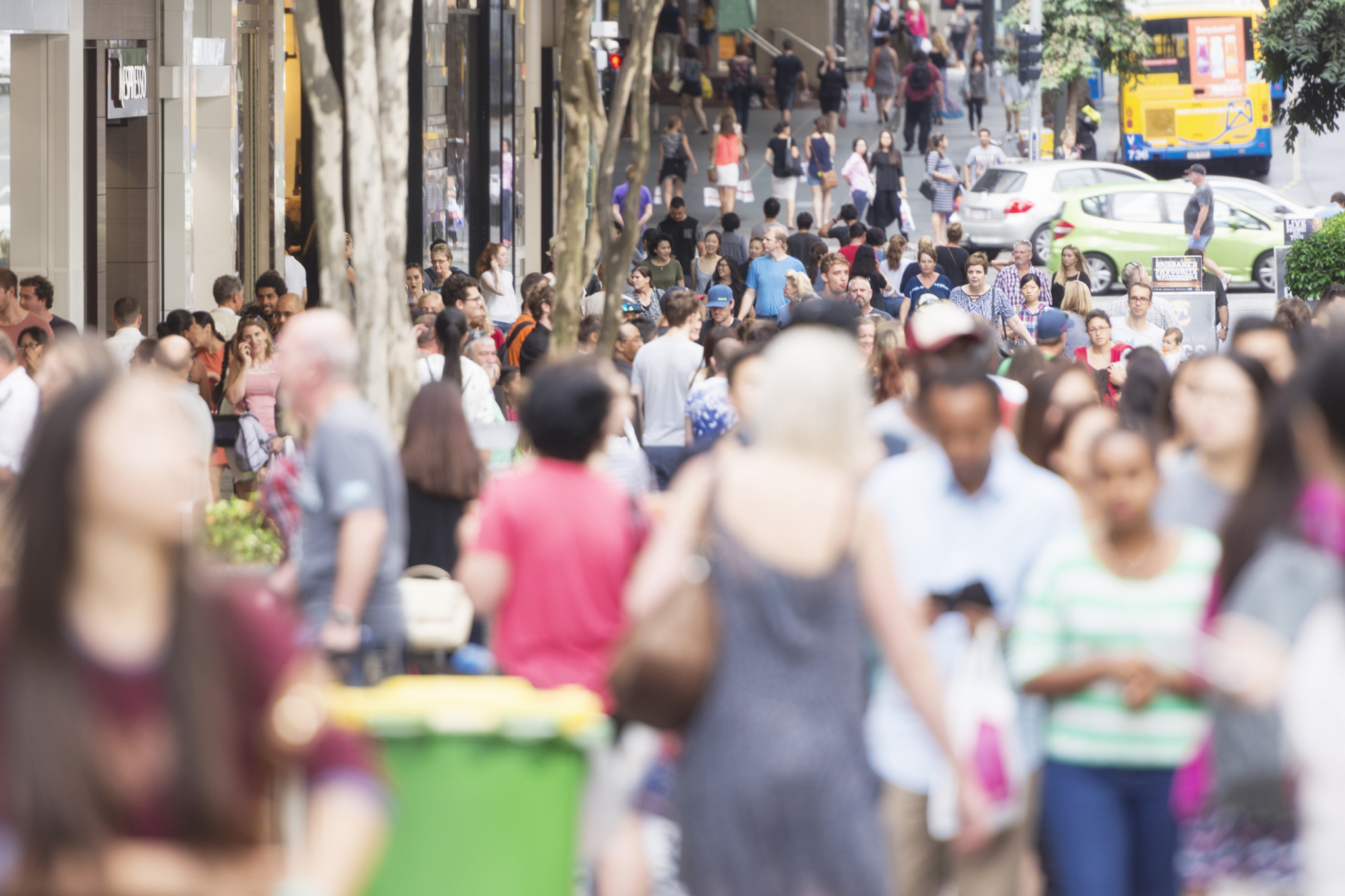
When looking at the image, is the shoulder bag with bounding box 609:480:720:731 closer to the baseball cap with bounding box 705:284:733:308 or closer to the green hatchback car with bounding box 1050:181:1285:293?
the baseball cap with bounding box 705:284:733:308

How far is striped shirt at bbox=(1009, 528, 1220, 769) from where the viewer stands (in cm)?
451

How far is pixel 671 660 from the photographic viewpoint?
369 cm

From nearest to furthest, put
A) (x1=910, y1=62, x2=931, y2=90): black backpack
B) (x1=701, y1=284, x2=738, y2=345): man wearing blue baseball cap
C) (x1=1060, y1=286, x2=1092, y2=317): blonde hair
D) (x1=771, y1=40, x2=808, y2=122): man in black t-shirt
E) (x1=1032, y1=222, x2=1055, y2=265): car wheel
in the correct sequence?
(x1=1060, y1=286, x2=1092, y2=317): blonde hair → (x1=701, y1=284, x2=738, y2=345): man wearing blue baseball cap → (x1=1032, y1=222, x2=1055, y2=265): car wheel → (x1=910, y1=62, x2=931, y2=90): black backpack → (x1=771, y1=40, x2=808, y2=122): man in black t-shirt

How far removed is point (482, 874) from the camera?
402 centimetres

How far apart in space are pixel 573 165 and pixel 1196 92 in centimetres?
3299

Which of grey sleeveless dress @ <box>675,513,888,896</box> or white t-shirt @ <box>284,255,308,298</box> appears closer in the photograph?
grey sleeveless dress @ <box>675,513,888,896</box>

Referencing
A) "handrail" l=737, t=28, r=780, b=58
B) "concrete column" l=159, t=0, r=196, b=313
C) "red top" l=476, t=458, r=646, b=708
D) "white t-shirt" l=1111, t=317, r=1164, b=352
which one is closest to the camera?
"red top" l=476, t=458, r=646, b=708

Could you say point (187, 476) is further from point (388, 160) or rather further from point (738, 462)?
point (388, 160)

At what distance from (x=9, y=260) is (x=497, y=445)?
7.13 meters

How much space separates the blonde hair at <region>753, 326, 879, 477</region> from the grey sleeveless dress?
25cm

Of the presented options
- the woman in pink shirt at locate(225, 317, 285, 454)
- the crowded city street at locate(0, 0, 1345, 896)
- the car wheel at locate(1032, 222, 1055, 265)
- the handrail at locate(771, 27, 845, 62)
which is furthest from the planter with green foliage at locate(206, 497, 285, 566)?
the handrail at locate(771, 27, 845, 62)

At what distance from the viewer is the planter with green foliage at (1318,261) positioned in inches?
834

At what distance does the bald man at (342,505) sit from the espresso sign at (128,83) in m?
12.6

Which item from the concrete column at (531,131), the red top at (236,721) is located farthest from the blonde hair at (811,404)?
the concrete column at (531,131)
